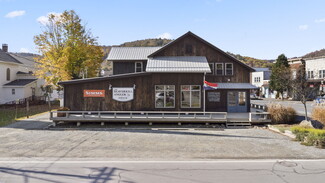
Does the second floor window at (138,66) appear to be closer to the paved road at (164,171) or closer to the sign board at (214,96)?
the sign board at (214,96)

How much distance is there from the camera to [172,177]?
7547 mm

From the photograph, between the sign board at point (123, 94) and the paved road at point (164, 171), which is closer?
the paved road at point (164, 171)

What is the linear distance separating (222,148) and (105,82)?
12564 millimetres

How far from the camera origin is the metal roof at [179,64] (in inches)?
789

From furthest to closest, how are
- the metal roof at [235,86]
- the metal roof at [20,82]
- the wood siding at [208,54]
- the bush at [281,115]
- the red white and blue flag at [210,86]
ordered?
1. the metal roof at [20,82]
2. the wood siding at [208,54]
3. the metal roof at [235,86]
4. the red white and blue flag at [210,86]
5. the bush at [281,115]

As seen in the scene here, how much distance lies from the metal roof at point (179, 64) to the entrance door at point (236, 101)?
3823 millimetres

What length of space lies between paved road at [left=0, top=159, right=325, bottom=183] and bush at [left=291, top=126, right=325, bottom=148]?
2622mm

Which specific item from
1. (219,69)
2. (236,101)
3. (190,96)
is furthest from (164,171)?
(219,69)

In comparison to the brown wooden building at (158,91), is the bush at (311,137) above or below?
below

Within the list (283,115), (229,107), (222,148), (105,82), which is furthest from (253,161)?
(105,82)

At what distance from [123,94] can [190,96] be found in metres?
6.05

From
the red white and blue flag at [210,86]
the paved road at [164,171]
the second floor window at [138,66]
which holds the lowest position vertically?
the paved road at [164,171]

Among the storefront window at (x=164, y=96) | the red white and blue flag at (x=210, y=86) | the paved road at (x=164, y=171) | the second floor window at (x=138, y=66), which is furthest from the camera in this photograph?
the second floor window at (x=138, y=66)

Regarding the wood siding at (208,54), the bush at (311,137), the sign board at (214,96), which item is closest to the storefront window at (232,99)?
the sign board at (214,96)
